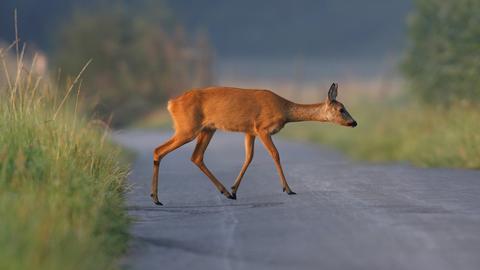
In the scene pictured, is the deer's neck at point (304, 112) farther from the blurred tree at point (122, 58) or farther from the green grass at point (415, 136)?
the blurred tree at point (122, 58)

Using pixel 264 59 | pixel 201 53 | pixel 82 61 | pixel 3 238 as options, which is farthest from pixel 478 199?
pixel 264 59

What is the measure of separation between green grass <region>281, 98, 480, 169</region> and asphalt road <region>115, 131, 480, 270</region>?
1.93m

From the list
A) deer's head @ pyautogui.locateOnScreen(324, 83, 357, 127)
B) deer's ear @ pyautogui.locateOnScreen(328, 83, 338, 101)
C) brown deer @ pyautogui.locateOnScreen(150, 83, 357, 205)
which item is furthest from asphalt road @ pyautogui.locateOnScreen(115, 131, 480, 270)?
deer's ear @ pyautogui.locateOnScreen(328, 83, 338, 101)

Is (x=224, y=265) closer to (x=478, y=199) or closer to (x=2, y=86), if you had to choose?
(x=478, y=199)

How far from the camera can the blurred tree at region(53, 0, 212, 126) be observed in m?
46.6

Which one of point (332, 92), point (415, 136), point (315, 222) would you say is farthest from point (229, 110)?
point (415, 136)

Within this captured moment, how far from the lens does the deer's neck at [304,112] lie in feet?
48.8

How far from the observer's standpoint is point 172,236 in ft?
34.3

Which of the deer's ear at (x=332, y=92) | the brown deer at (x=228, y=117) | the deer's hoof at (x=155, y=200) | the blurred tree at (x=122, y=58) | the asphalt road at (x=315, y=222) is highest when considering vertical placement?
the blurred tree at (x=122, y=58)

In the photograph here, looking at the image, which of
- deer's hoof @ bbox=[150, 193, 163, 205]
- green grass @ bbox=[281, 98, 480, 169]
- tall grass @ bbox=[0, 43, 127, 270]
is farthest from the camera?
green grass @ bbox=[281, 98, 480, 169]

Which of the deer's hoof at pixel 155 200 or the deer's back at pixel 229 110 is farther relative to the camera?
the deer's back at pixel 229 110

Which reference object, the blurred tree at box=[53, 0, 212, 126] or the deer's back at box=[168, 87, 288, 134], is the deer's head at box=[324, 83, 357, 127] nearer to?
the deer's back at box=[168, 87, 288, 134]

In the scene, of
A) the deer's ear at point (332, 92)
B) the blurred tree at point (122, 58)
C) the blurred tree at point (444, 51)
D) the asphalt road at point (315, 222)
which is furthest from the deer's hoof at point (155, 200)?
the blurred tree at point (122, 58)

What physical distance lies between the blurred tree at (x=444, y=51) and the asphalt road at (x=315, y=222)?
8.46 meters
